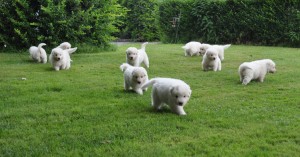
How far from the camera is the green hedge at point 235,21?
20734mm

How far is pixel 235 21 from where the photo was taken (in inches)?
890

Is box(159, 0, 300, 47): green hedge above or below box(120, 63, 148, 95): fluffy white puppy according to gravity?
above

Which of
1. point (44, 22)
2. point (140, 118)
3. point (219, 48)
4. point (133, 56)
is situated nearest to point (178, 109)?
point (140, 118)

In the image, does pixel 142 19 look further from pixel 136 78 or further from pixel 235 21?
pixel 136 78

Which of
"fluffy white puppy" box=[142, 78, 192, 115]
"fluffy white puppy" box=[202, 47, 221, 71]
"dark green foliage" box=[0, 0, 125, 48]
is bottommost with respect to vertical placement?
"fluffy white puppy" box=[142, 78, 192, 115]

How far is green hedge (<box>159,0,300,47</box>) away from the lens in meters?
20.7

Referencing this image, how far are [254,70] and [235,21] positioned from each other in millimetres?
13271

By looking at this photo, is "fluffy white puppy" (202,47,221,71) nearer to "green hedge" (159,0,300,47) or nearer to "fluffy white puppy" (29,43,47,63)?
A: "fluffy white puppy" (29,43,47,63)

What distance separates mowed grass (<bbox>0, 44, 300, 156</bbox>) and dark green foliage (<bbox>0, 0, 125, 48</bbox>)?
5.94 m

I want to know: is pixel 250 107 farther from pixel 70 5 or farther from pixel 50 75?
pixel 70 5

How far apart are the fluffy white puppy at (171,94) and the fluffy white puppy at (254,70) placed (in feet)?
10.5

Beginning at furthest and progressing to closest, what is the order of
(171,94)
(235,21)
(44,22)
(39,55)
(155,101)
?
1. (235,21)
2. (44,22)
3. (39,55)
4. (155,101)
5. (171,94)

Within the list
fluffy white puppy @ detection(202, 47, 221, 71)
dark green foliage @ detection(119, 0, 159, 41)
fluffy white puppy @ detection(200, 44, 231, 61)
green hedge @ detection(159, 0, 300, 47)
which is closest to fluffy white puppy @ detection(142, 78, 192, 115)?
fluffy white puppy @ detection(202, 47, 221, 71)

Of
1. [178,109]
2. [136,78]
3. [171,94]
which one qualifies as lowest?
[178,109]
